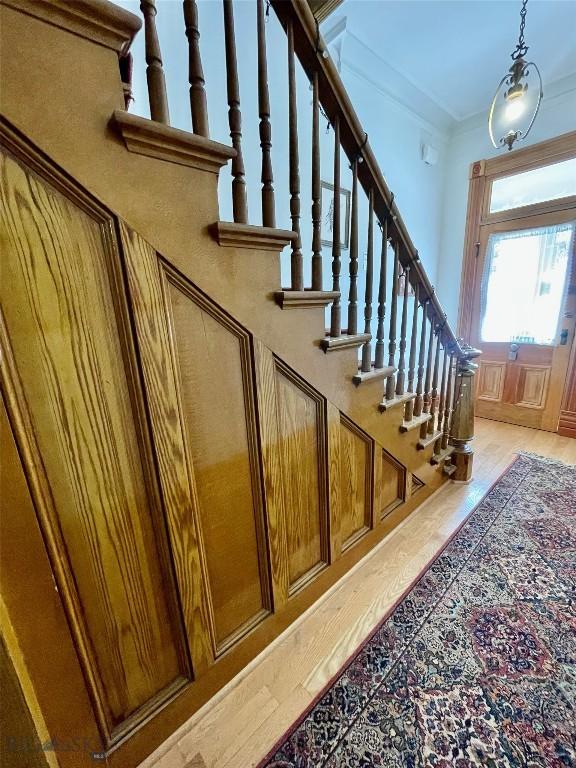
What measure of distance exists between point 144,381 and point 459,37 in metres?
3.39

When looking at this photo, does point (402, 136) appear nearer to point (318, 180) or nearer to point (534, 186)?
point (534, 186)

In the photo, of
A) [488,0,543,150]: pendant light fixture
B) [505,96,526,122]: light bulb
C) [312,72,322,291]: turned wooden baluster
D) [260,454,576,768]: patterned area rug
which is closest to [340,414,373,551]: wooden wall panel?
[260,454,576,768]: patterned area rug

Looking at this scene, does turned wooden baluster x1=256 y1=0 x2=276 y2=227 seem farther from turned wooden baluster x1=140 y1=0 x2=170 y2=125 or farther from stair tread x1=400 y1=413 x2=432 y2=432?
stair tread x1=400 y1=413 x2=432 y2=432

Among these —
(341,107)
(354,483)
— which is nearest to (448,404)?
(354,483)

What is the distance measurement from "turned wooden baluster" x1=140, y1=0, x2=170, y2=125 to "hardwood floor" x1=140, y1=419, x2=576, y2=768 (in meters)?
1.61

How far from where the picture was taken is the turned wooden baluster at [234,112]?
0.75 metres

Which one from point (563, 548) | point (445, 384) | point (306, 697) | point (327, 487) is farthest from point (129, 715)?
point (445, 384)

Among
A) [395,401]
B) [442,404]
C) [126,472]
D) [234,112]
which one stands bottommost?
[442,404]

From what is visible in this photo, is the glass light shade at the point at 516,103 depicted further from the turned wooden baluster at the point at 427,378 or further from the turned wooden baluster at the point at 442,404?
the turned wooden baluster at the point at 442,404

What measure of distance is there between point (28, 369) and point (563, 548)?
233 centimetres

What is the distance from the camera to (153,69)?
66cm

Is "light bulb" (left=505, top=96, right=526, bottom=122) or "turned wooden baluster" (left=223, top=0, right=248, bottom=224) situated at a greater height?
"light bulb" (left=505, top=96, right=526, bottom=122)

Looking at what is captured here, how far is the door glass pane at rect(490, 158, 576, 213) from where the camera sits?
2818mm

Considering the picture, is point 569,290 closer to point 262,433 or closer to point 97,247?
point 262,433
